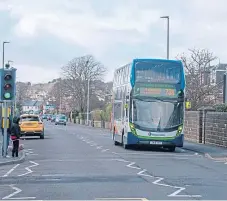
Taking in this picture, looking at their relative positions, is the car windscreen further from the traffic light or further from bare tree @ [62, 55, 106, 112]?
bare tree @ [62, 55, 106, 112]

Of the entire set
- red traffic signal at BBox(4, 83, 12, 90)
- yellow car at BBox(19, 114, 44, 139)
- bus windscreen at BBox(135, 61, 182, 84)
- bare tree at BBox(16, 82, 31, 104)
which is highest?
bare tree at BBox(16, 82, 31, 104)

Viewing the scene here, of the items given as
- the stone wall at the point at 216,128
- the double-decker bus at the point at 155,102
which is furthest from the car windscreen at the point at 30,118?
the double-decker bus at the point at 155,102

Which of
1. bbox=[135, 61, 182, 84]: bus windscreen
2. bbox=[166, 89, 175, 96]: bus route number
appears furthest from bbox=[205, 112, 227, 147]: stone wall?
bbox=[135, 61, 182, 84]: bus windscreen

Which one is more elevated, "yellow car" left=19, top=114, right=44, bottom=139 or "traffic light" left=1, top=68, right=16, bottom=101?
"traffic light" left=1, top=68, right=16, bottom=101

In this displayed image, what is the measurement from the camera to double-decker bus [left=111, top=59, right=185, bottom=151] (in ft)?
89.9

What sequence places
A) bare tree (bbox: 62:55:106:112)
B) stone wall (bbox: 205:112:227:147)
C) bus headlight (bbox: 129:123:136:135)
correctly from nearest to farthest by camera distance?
bus headlight (bbox: 129:123:136:135) → stone wall (bbox: 205:112:227:147) → bare tree (bbox: 62:55:106:112)

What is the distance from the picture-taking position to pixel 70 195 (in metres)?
12.6

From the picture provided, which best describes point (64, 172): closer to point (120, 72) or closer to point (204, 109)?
point (120, 72)

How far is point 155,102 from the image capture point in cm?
2747

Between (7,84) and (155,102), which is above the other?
(7,84)

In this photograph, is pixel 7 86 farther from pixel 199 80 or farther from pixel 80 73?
pixel 80 73

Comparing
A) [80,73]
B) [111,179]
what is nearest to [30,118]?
[111,179]

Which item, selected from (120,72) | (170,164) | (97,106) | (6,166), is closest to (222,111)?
(120,72)

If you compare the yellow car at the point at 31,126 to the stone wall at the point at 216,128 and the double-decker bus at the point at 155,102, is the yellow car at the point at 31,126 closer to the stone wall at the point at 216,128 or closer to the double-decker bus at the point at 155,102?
the stone wall at the point at 216,128
